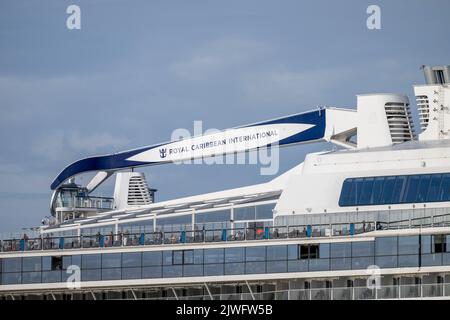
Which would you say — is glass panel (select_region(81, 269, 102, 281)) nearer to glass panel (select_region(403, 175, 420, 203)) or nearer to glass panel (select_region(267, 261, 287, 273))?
glass panel (select_region(267, 261, 287, 273))

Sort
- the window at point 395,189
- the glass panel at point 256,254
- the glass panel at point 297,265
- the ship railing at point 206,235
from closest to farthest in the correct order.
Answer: the glass panel at point 297,265, the ship railing at point 206,235, the glass panel at point 256,254, the window at point 395,189

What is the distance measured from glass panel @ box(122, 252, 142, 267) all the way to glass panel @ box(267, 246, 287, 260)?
7.46m

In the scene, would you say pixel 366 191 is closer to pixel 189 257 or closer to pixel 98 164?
pixel 189 257

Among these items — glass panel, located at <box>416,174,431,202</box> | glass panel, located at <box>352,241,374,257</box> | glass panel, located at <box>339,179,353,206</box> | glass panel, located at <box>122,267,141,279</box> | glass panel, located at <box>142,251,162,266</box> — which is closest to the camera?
glass panel, located at <box>352,241,374,257</box>

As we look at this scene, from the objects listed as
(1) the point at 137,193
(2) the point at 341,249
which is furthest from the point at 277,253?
(1) the point at 137,193

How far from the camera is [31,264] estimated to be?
317 feet

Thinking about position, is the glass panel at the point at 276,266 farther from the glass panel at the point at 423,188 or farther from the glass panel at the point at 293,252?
the glass panel at the point at 423,188

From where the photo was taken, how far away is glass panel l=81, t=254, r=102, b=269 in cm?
9512

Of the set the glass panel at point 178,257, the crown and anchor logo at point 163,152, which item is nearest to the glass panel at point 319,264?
the glass panel at point 178,257

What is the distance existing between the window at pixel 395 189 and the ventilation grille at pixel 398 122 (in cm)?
657

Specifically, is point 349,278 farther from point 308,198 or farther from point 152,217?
point 152,217

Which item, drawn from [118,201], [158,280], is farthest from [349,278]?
[118,201]

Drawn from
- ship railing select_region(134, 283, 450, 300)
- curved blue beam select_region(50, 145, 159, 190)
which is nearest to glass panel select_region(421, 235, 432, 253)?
ship railing select_region(134, 283, 450, 300)

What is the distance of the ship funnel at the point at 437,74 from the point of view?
10094cm
